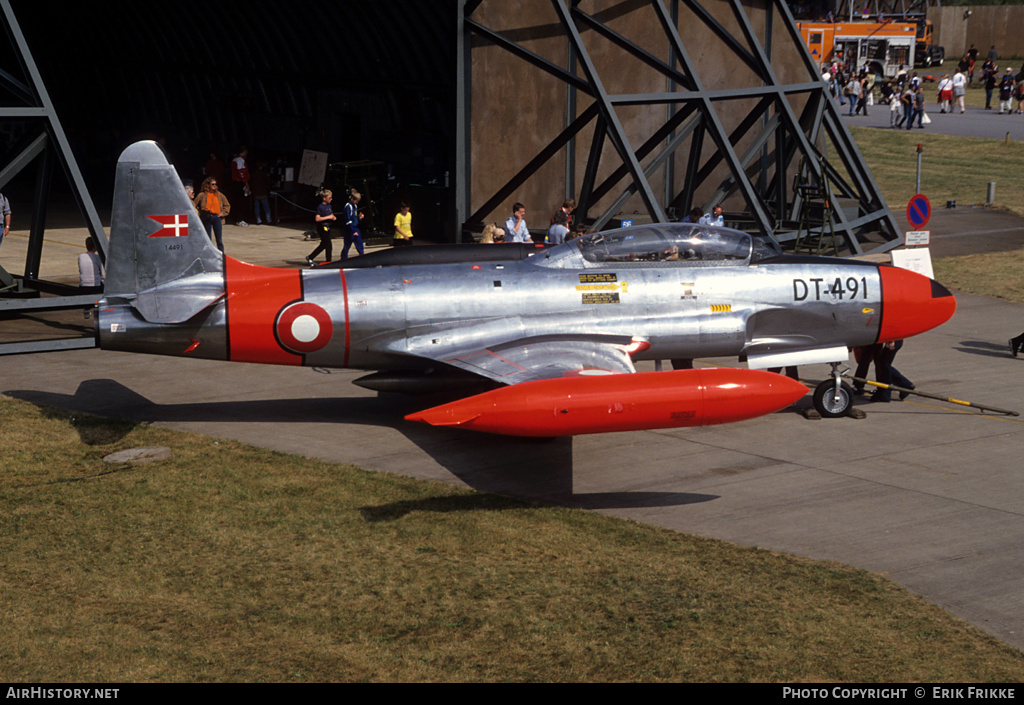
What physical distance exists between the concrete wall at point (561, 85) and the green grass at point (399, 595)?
15727 mm

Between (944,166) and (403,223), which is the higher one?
(944,166)

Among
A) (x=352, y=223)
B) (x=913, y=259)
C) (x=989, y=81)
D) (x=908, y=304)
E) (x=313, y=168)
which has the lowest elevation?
(x=908, y=304)

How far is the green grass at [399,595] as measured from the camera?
8656mm

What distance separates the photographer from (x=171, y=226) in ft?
46.2

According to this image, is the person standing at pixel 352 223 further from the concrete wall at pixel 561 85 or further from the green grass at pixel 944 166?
the green grass at pixel 944 166

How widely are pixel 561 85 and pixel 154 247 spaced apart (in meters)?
16.4

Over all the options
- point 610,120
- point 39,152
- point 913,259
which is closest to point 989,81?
point 610,120

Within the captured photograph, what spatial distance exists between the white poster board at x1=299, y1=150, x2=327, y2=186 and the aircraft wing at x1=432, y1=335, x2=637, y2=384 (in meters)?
21.5

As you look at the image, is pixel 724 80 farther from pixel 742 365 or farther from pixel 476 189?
pixel 742 365

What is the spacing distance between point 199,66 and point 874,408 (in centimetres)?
2956

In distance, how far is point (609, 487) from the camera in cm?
1306

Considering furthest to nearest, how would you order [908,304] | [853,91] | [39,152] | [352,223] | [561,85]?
[853,91], [561,85], [352,223], [39,152], [908,304]

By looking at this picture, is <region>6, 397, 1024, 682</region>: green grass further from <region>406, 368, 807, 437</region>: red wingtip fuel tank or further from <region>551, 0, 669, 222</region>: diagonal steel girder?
<region>551, 0, 669, 222</region>: diagonal steel girder

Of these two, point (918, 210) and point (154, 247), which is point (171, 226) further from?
point (918, 210)
